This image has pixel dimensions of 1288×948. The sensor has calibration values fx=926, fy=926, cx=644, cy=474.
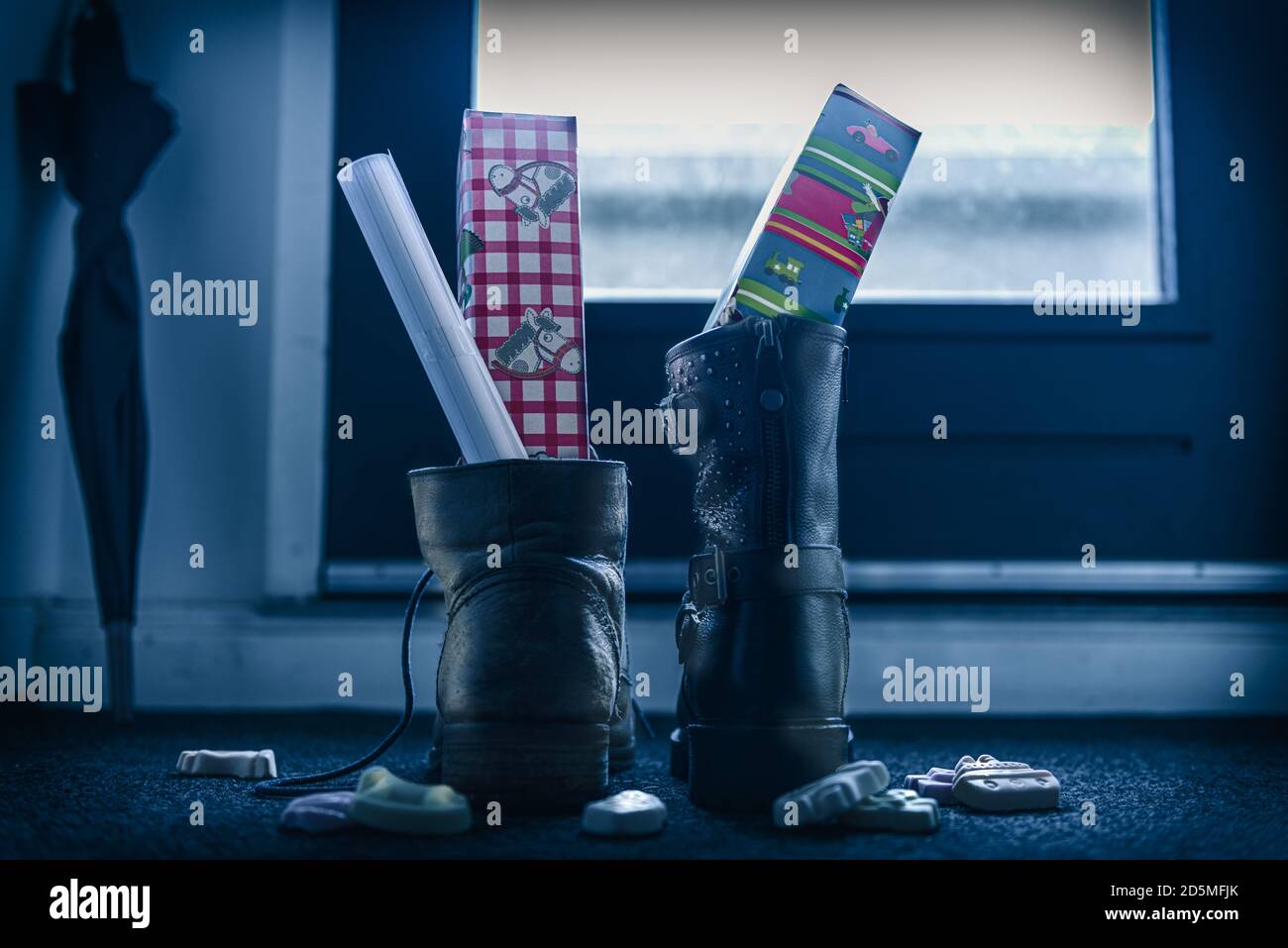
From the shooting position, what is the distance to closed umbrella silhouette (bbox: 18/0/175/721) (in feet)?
3.82

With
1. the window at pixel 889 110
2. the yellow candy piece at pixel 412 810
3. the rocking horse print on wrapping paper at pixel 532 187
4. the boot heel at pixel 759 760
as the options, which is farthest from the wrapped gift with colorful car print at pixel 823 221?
the window at pixel 889 110

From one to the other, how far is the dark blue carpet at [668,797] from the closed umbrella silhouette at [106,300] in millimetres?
208

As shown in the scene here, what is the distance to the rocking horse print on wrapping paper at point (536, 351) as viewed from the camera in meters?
0.83

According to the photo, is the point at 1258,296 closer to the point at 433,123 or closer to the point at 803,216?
the point at 803,216

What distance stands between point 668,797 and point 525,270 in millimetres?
471

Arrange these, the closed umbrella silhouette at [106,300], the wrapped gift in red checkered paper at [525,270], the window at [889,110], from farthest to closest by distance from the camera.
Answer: the window at [889,110]
the closed umbrella silhouette at [106,300]
the wrapped gift in red checkered paper at [525,270]

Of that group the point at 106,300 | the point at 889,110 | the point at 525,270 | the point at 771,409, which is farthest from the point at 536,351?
the point at 889,110

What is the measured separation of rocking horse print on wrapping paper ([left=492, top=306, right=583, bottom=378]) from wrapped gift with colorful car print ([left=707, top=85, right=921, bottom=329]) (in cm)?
14

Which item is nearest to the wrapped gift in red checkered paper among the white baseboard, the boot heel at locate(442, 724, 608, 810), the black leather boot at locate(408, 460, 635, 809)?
the black leather boot at locate(408, 460, 635, 809)

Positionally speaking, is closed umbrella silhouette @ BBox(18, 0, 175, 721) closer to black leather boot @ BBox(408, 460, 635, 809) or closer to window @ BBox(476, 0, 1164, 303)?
window @ BBox(476, 0, 1164, 303)

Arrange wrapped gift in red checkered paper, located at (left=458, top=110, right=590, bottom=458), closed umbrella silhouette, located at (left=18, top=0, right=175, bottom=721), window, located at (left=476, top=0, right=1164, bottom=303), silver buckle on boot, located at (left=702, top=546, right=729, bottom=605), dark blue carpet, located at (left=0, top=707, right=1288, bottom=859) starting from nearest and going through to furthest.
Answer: dark blue carpet, located at (left=0, top=707, right=1288, bottom=859)
silver buckle on boot, located at (left=702, top=546, right=729, bottom=605)
wrapped gift in red checkered paper, located at (left=458, top=110, right=590, bottom=458)
closed umbrella silhouette, located at (left=18, top=0, right=175, bottom=721)
window, located at (left=476, top=0, right=1164, bottom=303)

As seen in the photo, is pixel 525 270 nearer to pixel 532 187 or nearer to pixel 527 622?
pixel 532 187

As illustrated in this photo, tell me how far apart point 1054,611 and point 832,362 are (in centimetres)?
73

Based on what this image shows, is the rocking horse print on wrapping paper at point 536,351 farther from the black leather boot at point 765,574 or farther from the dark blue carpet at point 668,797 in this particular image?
the dark blue carpet at point 668,797
